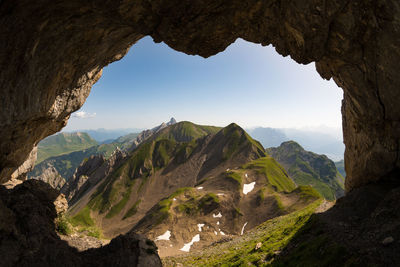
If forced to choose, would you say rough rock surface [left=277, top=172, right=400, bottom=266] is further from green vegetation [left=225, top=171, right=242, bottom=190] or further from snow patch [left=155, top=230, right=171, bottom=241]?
green vegetation [left=225, top=171, right=242, bottom=190]

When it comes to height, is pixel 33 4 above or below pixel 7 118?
above

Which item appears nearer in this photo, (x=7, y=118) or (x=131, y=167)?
(x=7, y=118)

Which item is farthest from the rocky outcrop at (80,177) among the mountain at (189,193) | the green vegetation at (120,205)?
the green vegetation at (120,205)

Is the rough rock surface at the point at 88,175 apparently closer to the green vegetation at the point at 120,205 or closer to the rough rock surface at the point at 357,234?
the green vegetation at the point at 120,205

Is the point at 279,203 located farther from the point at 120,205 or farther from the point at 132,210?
the point at 120,205

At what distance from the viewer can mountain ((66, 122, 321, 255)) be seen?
76438 mm

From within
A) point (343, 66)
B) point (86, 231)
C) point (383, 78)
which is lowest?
point (86, 231)

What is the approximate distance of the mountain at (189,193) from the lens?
76.4 m

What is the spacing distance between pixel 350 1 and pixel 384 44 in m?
4.88

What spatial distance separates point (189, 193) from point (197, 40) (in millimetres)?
95343

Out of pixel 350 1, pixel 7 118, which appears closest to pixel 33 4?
pixel 7 118

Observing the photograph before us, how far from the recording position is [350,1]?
1523 cm

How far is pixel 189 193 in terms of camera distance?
4070 inches

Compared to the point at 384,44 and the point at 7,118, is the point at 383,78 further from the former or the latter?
the point at 7,118
